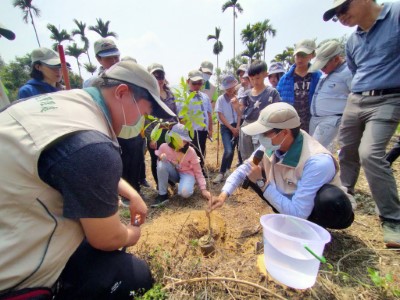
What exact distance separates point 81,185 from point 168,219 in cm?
210

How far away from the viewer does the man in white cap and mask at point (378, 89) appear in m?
1.99

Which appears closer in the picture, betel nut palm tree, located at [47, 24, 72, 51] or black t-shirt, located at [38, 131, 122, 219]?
black t-shirt, located at [38, 131, 122, 219]

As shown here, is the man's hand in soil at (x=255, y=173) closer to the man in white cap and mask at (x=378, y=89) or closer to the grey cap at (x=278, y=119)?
the grey cap at (x=278, y=119)

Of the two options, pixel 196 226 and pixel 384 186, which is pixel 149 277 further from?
pixel 384 186

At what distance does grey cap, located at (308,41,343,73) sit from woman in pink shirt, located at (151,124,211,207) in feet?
6.27

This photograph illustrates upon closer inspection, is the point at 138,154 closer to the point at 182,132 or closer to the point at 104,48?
the point at 182,132

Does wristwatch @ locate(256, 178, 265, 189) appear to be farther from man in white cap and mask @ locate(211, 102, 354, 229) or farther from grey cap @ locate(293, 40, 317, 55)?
grey cap @ locate(293, 40, 317, 55)

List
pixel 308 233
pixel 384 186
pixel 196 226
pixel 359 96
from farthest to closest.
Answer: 1. pixel 196 226
2. pixel 359 96
3. pixel 384 186
4. pixel 308 233

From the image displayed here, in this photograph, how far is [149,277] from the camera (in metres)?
1.52

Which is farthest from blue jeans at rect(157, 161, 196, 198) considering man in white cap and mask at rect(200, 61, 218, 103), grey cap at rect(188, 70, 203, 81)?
man in white cap and mask at rect(200, 61, 218, 103)

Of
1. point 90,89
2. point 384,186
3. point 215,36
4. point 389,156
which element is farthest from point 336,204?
point 215,36

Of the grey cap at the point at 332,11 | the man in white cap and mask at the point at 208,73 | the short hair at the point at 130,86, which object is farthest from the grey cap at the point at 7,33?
the man in white cap and mask at the point at 208,73

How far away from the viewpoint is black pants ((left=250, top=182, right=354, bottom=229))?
183 cm

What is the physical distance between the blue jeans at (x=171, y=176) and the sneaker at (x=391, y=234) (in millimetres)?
2185
